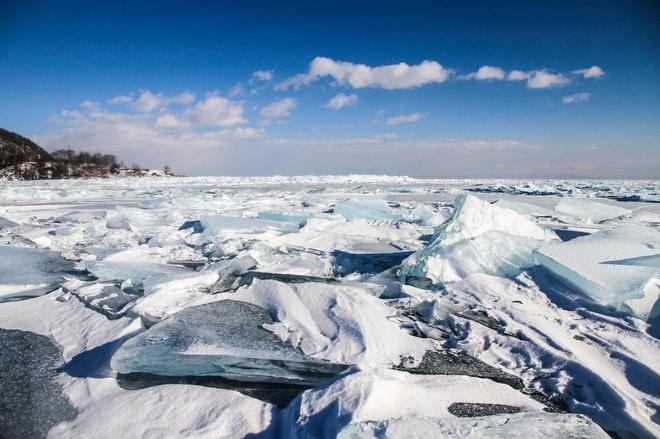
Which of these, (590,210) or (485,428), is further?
(590,210)

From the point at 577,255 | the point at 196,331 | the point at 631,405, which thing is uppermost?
the point at 577,255

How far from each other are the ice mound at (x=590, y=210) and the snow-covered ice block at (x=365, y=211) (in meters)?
2.56

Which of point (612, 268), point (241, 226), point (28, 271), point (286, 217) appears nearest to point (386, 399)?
point (612, 268)

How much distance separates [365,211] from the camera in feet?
17.1

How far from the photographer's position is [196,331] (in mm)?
1446

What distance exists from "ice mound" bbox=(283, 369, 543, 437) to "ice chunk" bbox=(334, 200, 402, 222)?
148 inches

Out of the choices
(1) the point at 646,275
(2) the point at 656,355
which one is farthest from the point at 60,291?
(1) the point at 646,275

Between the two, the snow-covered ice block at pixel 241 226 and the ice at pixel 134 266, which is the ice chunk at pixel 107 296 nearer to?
the ice at pixel 134 266

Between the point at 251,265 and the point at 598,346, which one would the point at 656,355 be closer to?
the point at 598,346

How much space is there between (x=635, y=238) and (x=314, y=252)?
2.29 metres

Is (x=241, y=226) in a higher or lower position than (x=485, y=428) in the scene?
higher

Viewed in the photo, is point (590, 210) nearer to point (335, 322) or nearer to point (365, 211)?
point (365, 211)

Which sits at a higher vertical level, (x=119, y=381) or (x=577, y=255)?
(x=577, y=255)

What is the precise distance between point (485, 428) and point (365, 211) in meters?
4.40
